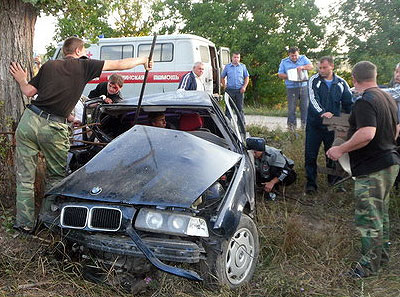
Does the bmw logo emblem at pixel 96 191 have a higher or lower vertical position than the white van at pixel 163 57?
lower

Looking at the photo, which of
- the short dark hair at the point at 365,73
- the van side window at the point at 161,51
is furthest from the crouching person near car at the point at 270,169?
the van side window at the point at 161,51

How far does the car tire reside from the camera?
295 cm

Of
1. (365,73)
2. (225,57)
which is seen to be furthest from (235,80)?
(365,73)

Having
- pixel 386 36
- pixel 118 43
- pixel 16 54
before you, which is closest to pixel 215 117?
pixel 16 54

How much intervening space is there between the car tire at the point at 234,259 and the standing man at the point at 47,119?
5.57 feet

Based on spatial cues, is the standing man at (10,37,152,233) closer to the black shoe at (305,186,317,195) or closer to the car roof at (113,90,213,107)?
the car roof at (113,90,213,107)

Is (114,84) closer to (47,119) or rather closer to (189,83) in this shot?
(189,83)

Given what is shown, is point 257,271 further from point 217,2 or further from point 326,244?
point 217,2

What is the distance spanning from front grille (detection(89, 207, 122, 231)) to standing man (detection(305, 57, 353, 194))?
3.53 metres

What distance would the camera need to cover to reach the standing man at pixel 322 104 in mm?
5730

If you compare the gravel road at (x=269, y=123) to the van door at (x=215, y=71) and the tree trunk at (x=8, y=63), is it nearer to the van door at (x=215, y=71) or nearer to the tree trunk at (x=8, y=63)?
the van door at (x=215, y=71)

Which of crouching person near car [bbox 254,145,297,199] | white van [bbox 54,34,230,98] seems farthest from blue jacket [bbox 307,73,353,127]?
white van [bbox 54,34,230,98]

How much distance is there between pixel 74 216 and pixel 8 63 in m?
2.37

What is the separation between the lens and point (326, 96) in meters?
5.78
